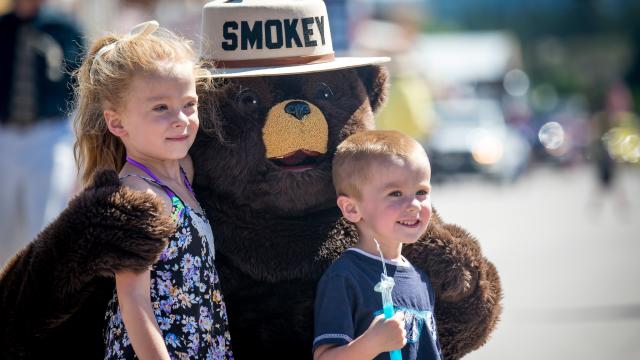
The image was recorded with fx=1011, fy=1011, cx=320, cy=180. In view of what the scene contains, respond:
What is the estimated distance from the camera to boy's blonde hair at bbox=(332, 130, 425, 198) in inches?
110

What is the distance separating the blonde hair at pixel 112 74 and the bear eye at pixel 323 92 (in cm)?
40

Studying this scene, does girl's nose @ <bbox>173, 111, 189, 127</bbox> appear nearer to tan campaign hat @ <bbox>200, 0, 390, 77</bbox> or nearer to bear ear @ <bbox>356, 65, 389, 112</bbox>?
tan campaign hat @ <bbox>200, 0, 390, 77</bbox>

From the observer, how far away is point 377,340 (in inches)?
102

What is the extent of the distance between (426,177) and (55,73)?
12.7ft

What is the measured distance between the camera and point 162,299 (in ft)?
8.97

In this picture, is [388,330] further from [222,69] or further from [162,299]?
[222,69]

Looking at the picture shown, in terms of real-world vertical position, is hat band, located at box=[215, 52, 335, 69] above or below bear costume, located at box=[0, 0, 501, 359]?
above

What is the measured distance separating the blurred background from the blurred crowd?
0.04 ft

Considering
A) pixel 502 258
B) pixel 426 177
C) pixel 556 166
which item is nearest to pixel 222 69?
pixel 426 177

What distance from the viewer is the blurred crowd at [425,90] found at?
20.1ft

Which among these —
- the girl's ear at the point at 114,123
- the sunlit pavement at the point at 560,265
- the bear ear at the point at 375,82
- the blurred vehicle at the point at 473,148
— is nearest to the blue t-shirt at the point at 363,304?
the girl's ear at the point at 114,123

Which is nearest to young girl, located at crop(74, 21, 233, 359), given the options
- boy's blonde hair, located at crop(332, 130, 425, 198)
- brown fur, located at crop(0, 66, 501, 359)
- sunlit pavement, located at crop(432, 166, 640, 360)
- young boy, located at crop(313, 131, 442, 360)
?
brown fur, located at crop(0, 66, 501, 359)

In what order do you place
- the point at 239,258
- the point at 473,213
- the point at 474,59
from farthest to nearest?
the point at 474,59, the point at 473,213, the point at 239,258

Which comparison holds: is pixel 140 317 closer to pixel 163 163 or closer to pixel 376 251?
pixel 163 163
